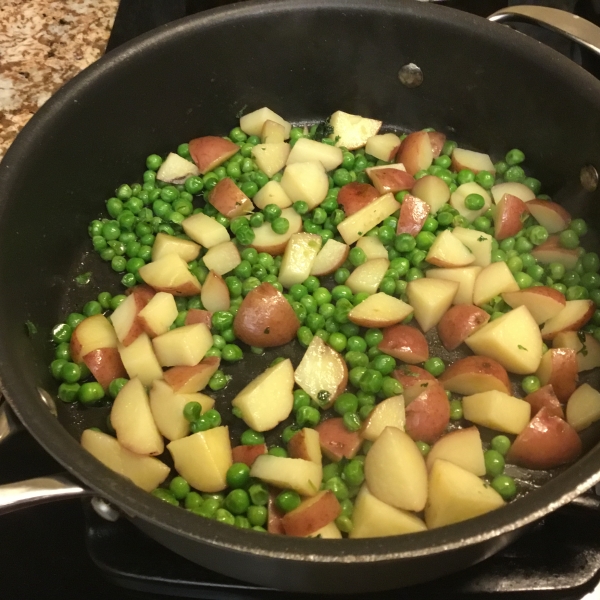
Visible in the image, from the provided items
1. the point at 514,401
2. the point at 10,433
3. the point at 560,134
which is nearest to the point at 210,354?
the point at 10,433

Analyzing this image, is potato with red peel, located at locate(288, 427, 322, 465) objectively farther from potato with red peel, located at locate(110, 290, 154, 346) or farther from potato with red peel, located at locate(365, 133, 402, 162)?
potato with red peel, located at locate(365, 133, 402, 162)

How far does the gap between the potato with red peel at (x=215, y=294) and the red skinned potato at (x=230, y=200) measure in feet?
1.13

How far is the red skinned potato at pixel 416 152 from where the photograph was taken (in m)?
2.72

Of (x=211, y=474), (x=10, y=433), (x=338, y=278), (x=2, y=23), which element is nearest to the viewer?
(x=10, y=433)

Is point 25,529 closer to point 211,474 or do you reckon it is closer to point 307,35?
point 211,474

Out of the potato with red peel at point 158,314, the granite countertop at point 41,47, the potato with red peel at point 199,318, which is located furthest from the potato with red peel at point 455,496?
the granite countertop at point 41,47

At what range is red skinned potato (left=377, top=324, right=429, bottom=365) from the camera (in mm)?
2211

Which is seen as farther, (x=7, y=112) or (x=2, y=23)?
(x=2, y=23)

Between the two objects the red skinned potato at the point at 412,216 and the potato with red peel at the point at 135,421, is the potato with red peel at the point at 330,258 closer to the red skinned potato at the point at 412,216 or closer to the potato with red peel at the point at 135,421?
the red skinned potato at the point at 412,216

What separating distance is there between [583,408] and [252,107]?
6.20 ft

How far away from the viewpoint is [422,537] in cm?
134

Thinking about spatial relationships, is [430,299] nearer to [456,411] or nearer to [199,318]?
→ [456,411]

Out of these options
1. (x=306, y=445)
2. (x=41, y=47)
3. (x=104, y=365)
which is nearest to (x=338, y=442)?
(x=306, y=445)

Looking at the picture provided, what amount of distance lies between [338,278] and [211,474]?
0.93 metres
